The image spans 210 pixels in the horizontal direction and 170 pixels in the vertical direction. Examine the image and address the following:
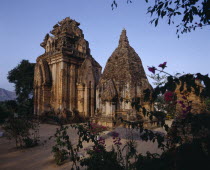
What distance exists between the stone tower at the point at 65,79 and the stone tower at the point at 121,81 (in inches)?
96.8

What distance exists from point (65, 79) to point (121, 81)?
581 cm

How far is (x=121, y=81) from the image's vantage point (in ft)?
39.0

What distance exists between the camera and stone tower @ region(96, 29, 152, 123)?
1140 cm

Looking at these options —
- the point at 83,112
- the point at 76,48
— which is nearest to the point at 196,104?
the point at 83,112

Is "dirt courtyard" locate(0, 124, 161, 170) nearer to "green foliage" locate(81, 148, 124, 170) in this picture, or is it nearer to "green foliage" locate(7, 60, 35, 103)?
"green foliage" locate(81, 148, 124, 170)

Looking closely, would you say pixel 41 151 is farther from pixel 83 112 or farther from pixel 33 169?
pixel 83 112

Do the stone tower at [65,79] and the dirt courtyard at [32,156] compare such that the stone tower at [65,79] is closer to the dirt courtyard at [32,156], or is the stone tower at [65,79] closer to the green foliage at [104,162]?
the dirt courtyard at [32,156]

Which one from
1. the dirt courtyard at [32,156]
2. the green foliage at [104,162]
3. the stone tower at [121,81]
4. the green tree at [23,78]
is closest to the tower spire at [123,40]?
the stone tower at [121,81]

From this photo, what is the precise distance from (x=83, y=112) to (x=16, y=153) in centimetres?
871

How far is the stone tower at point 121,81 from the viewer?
37.4ft

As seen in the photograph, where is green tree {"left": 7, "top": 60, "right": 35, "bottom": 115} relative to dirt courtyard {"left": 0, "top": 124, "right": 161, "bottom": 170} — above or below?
above

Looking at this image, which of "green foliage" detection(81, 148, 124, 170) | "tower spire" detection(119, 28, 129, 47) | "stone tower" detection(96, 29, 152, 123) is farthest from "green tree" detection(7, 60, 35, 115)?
"green foliage" detection(81, 148, 124, 170)

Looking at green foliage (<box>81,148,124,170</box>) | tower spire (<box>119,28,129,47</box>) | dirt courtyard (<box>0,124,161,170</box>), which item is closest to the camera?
green foliage (<box>81,148,124,170</box>)

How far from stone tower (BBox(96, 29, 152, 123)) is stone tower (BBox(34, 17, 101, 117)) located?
246 cm
